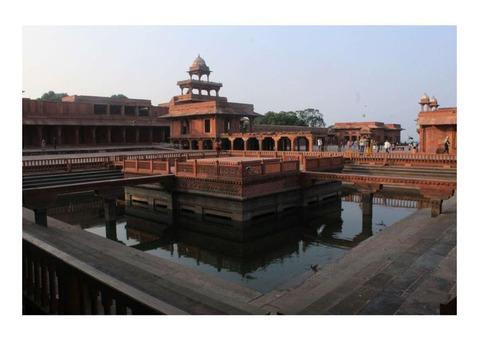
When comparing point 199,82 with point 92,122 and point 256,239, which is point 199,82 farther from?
point 256,239

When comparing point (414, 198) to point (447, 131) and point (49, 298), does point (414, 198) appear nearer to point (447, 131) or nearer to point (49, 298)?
point (447, 131)

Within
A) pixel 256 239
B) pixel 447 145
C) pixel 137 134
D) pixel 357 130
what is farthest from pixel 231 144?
pixel 357 130

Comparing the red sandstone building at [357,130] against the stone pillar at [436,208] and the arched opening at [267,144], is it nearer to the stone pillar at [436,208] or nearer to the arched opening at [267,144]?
the arched opening at [267,144]

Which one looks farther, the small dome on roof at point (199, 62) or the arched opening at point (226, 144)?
the small dome on roof at point (199, 62)

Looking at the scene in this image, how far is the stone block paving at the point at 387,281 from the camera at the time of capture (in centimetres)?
645

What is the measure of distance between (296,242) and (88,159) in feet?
51.3

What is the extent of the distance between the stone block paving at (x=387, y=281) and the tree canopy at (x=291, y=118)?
4862 cm

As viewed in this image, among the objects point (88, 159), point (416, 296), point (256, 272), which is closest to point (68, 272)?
point (416, 296)

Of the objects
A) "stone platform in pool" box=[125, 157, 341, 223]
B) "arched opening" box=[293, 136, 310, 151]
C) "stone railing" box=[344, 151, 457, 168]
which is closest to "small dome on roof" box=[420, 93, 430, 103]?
"arched opening" box=[293, 136, 310, 151]

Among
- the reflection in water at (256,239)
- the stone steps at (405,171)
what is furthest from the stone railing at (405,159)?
the reflection in water at (256,239)

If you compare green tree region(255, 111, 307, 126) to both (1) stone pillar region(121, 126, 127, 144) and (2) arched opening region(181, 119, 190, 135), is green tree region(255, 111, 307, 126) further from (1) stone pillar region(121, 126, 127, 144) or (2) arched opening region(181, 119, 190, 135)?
(1) stone pillar region(121, 126, 127, 144)

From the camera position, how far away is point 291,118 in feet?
224

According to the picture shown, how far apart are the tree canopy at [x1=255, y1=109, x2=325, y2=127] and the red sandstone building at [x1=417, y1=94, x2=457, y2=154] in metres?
31.8

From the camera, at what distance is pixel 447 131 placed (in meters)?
27.5
